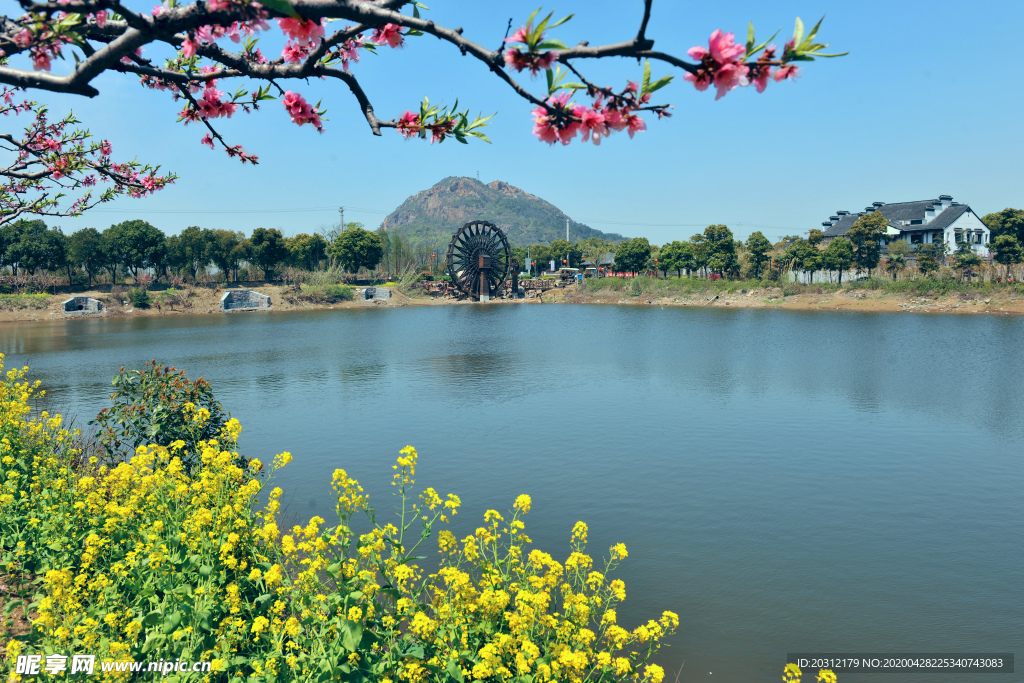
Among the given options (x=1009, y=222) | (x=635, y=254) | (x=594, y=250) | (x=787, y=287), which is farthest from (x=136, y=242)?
(x=1009, y=222)

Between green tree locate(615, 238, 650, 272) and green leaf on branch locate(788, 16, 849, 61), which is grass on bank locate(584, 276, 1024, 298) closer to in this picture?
green tree locate(615, 238, 650, 272)

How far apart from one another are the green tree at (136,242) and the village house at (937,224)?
267ft

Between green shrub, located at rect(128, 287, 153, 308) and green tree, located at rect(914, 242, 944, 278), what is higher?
green tree, located at rect(914, 242, 944, 278)

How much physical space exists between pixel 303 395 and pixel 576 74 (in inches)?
713

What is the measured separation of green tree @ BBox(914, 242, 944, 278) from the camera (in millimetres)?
58062

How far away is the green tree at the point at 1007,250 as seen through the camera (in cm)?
5503

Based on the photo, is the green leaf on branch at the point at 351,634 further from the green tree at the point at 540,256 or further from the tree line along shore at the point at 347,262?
the green tree at the point at 540,256

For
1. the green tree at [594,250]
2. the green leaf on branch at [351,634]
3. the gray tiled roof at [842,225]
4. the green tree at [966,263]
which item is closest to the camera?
the green leaf on branch at [351,634]

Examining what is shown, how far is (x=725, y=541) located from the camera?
→ 8.52m

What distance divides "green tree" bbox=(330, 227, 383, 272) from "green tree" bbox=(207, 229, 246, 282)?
43.2 ft

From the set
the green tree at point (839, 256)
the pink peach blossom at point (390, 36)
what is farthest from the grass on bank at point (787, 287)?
the pink peach blossom at point (390, 36)

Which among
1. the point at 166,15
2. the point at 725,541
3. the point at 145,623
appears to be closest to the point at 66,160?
the point at 166,15

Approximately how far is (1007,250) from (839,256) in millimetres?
14002

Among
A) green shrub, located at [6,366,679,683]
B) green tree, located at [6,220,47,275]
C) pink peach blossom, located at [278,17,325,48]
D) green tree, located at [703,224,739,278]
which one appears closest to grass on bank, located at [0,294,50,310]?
green tree, located at [6,220,47,275]
